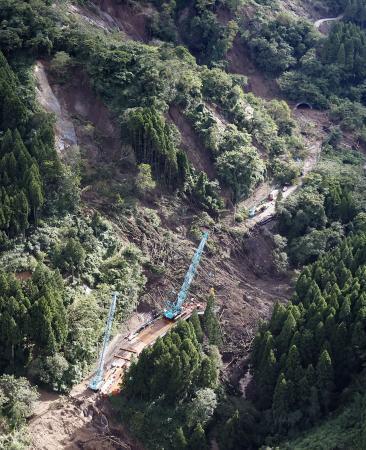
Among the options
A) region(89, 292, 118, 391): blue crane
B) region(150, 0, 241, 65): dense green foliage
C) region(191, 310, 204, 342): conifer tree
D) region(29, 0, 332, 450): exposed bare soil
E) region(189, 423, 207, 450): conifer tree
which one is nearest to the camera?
region(189, 423, 207, 450): conifer tree

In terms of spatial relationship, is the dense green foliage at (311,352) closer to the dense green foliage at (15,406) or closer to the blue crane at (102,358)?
the blue crane at (102,358)

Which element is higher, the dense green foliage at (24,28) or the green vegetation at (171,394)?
the dense green foliage at (24,28)

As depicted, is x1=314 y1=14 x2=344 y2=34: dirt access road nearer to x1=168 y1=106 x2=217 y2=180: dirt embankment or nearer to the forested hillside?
the forested hillside

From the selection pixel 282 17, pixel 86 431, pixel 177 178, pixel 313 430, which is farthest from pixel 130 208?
pixel 282 17

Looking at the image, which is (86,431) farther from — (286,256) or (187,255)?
(286,256)

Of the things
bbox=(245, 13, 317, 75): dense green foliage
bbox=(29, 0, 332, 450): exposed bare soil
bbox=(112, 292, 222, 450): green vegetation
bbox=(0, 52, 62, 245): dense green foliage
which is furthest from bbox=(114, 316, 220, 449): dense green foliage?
bbox=(245, 13, 317, 75): dense green foliage

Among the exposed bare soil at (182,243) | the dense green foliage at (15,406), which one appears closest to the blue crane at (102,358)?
the exposed bare soil at (182,243)
